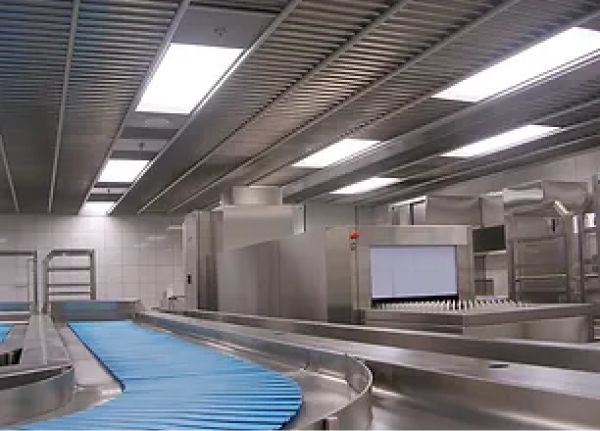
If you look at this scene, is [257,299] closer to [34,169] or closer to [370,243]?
[370,243]

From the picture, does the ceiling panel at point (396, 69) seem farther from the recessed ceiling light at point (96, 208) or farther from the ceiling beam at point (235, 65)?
the recessed ceiling light at point (96, 208)

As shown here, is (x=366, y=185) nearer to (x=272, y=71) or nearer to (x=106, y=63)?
(x=272, y=71)

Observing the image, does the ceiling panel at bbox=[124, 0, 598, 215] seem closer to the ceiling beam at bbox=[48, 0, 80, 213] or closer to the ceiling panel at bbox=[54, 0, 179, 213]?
the ceiling panel at bbox=[54, 0, 179, 213]

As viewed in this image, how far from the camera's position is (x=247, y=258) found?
5.99 meters

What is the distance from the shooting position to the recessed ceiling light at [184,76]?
4.77m

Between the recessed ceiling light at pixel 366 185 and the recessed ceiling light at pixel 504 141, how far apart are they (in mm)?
2063

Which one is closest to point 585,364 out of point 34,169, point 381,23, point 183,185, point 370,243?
point 370,243

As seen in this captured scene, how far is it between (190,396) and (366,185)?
9784mm

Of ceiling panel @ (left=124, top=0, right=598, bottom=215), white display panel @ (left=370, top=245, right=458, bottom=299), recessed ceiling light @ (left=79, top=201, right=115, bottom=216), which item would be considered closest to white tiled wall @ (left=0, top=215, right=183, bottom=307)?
recessed ceiling light @ (left=79, top=201, right=115, bottom=216)

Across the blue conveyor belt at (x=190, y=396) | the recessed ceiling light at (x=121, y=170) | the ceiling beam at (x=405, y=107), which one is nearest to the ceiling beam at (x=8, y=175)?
the recessed ceiling light at (x=121, y=170)

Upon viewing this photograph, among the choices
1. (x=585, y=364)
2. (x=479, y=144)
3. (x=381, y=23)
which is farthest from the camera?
(x=479, y=144)

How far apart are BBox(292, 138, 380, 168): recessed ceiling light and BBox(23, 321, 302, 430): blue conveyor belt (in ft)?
17.5

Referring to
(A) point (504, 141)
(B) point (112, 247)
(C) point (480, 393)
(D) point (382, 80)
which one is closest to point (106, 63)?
(D) point (382, 80)

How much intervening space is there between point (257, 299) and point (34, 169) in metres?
4.72
